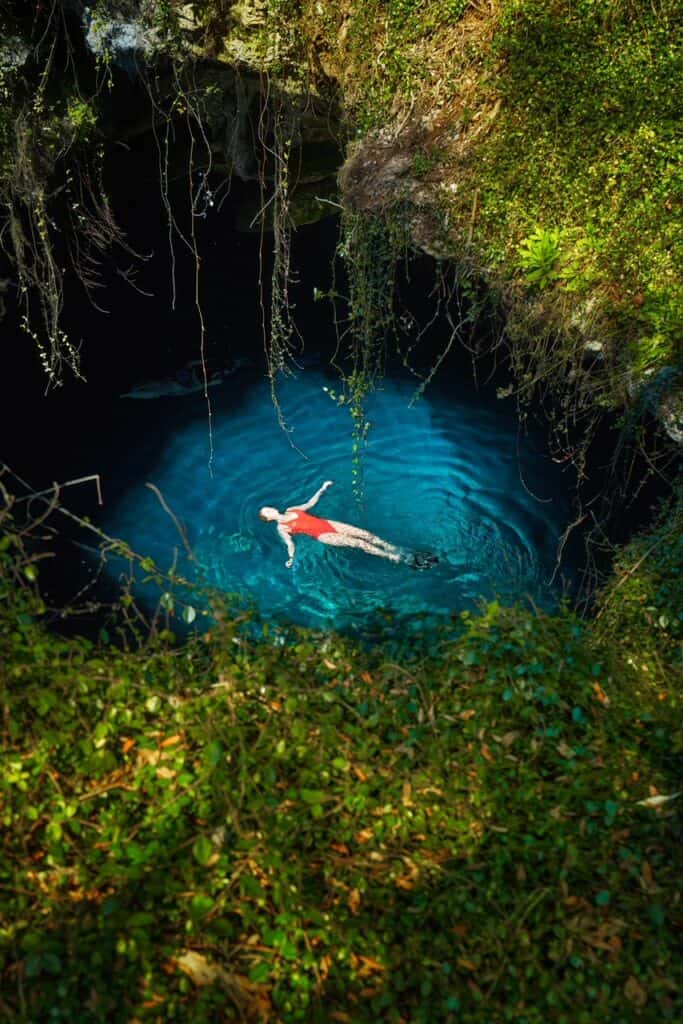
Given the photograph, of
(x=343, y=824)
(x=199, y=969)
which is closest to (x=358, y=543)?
(x=343, y=824)

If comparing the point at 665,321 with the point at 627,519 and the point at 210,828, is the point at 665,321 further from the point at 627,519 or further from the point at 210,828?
the point at 210,828

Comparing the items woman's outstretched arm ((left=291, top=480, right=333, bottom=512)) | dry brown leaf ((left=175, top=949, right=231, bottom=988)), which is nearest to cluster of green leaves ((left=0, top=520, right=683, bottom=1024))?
dry brown leaf ((left=175, top=949, right=231, bottom=988))

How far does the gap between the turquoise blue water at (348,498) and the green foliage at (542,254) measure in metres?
2.39

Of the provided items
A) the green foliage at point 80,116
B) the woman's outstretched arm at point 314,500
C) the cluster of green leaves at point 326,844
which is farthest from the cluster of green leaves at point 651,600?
the green foliage at point 80,116

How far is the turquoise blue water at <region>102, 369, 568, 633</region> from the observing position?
6926 mm

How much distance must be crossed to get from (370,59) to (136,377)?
4331 mm

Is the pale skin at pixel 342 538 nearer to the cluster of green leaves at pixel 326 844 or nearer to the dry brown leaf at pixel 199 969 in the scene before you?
the cluster of green leaves at pixel 326 844

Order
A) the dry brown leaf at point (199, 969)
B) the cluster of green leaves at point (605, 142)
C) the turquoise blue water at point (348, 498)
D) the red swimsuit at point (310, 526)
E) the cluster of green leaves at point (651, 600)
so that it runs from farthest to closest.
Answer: the red swimsuit at point (310, 526) < the turquoise blue water at point (348, 498) < the cluster of green leaves at point (605, 142) < the cluster of green leaves at point (651, 600) < the dry brown leaf at point (199, 969)

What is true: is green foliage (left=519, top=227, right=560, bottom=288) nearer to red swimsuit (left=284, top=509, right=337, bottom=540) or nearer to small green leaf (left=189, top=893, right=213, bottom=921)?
red swimsuit (left=284, top=509, right=337, bottom=540)

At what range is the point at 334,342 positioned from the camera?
9625mm

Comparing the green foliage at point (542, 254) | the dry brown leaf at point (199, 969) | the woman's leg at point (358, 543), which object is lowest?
the woman's leg at point (358, 543)

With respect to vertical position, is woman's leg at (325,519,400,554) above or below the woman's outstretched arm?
below

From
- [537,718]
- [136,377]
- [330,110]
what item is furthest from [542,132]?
[136,377]

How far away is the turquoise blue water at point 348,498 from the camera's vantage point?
6926mm
